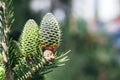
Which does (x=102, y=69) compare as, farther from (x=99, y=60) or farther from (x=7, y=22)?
(x=7, y=22)

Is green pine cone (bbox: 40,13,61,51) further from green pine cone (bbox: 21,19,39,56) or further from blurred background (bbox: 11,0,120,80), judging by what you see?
blurred background (bbox: 11,0,120,80)

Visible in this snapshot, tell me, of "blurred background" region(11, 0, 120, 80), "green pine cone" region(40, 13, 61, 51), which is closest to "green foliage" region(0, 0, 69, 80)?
"green pine cone" region(40, 13, 61, 51)

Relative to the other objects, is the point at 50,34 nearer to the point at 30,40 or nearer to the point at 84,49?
the point at 30,40

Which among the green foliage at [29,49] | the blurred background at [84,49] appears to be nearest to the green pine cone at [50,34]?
the green foliage at [29,49]

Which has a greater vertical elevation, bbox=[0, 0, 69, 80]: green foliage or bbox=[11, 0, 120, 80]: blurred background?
bbox=[11, 0, 120, 80]: blurred background

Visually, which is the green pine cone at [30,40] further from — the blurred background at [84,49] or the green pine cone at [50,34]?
the blurred background at [84,49]

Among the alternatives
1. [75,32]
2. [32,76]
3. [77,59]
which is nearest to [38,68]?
[32,76]
